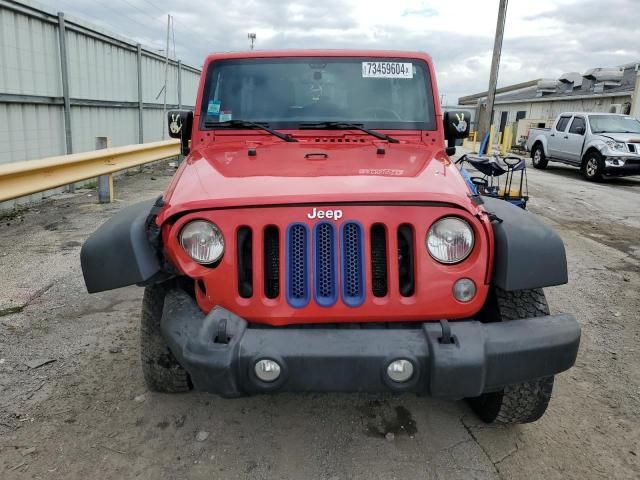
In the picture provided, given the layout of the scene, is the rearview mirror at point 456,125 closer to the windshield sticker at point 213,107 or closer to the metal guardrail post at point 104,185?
the windshield sticker at point 213,107

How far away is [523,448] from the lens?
2.50 meters

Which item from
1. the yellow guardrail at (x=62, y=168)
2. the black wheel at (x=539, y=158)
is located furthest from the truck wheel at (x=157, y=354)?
the black wheel at (x=539, y=158)

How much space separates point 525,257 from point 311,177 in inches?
39.0

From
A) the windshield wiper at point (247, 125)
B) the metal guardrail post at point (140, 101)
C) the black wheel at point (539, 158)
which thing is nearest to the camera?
the windshield wiper at point (247, 125)

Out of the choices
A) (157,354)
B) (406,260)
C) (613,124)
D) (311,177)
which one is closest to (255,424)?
(157,354)

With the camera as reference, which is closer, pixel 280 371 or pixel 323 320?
pixel 280 371

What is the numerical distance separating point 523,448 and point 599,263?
12.4ft

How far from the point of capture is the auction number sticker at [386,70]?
3646 mm

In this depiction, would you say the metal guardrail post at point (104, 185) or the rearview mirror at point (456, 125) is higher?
the rearview mirror at point (456, 125)

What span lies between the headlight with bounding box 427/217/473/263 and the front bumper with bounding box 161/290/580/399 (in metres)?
0.29

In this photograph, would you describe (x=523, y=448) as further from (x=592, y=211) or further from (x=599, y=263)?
(x=592, y=211)

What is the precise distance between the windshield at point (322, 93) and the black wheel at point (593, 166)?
1106 centimetres

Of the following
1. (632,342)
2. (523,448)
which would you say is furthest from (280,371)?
(632,342)

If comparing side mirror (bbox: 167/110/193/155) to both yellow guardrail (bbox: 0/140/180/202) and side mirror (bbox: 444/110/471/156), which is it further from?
yellow guardrail (bbox: 0/140/180/202)
